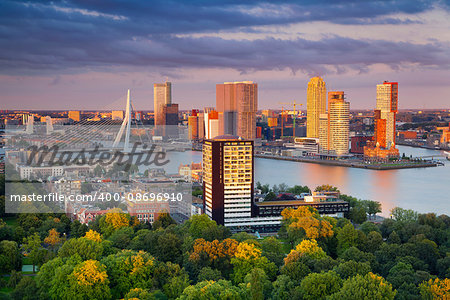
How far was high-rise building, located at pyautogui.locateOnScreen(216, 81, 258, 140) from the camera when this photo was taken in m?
29.8

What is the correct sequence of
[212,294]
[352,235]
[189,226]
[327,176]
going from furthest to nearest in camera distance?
1. [327,176]
2. [189,226]
3. [352,235]
4. [212,294]

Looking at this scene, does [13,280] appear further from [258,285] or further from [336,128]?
[336,128]

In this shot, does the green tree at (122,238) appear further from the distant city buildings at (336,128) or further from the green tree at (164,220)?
the distant city buildings at (336,128)

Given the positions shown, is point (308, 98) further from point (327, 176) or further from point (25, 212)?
point (25, 212)

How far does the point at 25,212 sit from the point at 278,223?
4038 millimetres

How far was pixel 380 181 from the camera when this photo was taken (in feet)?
47.5

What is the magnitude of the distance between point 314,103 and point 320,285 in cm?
2496

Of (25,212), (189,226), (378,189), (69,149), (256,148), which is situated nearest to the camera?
(189,226)

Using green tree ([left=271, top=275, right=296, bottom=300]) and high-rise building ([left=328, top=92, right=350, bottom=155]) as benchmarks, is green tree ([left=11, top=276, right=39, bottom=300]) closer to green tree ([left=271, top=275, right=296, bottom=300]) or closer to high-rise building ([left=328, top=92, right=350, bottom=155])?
green tree ([left=271, top=275, right=296, bottom=300])

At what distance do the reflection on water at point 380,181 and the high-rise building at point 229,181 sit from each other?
9.60 ft

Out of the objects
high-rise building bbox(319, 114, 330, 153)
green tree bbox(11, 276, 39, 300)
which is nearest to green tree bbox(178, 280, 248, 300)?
green tree bbox(11, 276, 39, 300)

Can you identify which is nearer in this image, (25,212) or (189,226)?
(189,226)

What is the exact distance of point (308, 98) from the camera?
29766 millimetres

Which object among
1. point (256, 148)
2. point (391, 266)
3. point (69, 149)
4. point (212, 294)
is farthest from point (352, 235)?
point (256, 148)
